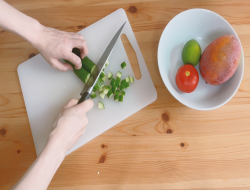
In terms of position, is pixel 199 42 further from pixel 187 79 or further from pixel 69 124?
pixel 69 124

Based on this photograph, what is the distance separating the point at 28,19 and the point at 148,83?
81 centimetres

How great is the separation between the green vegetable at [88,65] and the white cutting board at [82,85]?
81mm

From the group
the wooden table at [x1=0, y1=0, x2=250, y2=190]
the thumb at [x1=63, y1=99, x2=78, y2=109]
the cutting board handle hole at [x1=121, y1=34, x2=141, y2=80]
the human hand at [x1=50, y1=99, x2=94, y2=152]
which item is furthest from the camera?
the cutting board handle hole at [x1=121, y1=34, x2=141, y2=80]

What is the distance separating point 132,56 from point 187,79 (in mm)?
416

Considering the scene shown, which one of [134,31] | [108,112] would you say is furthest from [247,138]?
[134,31]

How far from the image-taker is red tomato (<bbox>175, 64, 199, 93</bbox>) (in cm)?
114

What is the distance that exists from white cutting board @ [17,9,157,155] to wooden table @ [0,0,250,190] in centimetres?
5

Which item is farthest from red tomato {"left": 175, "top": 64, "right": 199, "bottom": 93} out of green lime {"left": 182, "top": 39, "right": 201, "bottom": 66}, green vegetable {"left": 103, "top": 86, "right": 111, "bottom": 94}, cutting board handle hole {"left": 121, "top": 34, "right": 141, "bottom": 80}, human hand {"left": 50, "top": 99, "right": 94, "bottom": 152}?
human hand {"left": 50, "top": 99, "right": 94, "bottom": 152}

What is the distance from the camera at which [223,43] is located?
42.8 inches

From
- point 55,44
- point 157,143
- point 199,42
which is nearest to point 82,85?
point 55,44

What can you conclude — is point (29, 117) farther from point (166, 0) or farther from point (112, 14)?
point (166, 0)

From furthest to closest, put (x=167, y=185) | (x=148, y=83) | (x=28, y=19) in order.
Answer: (x=148, y=83), (x=167, y=185), (x=28, y=19)

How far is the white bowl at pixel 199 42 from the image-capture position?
117 cm

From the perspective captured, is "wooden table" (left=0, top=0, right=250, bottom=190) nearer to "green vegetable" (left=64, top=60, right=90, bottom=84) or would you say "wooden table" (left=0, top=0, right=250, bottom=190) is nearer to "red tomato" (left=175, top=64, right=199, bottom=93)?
"red tomato" (left=175, top=64, right=199, bottom=93)
